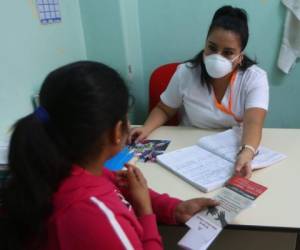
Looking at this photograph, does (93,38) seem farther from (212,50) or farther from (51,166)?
(51,166)

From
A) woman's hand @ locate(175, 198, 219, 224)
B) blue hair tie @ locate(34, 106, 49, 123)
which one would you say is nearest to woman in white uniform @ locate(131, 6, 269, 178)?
woman's hand @ locate(175, 198, 219, 224)

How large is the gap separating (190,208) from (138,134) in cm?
63

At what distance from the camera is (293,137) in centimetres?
149

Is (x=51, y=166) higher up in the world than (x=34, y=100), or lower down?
higher up

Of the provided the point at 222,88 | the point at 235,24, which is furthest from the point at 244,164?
the point at 235,24

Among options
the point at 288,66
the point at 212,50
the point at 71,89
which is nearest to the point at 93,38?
the point at 212,50

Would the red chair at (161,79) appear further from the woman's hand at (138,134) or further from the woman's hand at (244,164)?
the woman's hand at (244,164)

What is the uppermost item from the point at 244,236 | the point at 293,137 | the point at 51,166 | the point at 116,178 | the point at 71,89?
the point at 71,89

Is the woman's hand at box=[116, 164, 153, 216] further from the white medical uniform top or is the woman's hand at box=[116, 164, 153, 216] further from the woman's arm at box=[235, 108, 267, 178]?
the white medical uniform top

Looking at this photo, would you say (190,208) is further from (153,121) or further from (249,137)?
(153,121)

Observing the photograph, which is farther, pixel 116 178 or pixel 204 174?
pixel 204 174

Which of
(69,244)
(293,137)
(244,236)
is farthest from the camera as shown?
(293,137)

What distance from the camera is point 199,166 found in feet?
4.06

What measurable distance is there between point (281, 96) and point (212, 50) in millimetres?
1024
